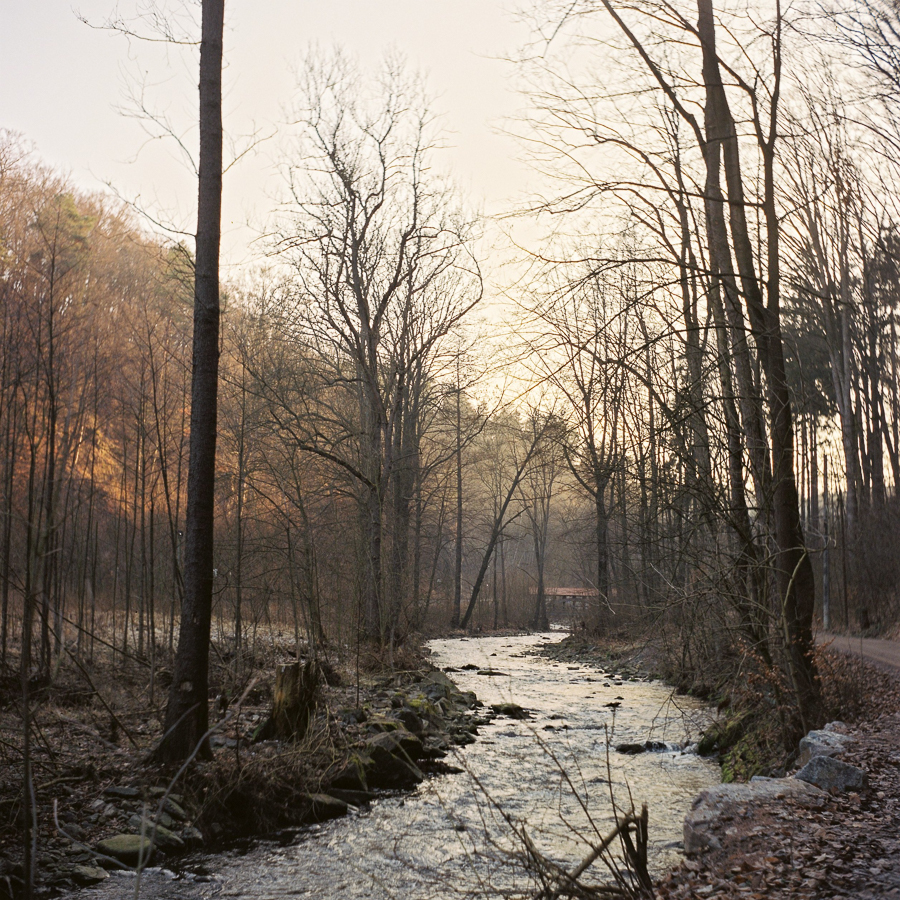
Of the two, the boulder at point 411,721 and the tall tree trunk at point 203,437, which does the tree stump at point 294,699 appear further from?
the boulder at point 411,721

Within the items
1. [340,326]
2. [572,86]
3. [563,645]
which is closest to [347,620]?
[340,326]

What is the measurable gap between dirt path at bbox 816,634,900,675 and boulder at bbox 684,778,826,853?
4710mm

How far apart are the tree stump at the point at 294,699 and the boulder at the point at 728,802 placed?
4.58m

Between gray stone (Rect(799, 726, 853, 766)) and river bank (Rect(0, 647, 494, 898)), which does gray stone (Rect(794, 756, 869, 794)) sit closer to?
gray stone (Rect(799, 726, 853, 766))

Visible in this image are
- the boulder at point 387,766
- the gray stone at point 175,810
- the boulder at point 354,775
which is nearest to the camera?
the gray stone at point 175,810

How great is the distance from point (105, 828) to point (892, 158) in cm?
1857

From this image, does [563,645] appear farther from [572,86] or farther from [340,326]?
[572,86]

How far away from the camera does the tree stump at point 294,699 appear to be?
9.02 m

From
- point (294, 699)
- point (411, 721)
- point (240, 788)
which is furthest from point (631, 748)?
point (240, 788)

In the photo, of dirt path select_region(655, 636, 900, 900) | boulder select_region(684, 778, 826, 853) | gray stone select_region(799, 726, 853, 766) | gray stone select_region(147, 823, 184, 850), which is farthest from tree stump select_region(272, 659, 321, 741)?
gray stone select_region(799, 726, 853, 766)

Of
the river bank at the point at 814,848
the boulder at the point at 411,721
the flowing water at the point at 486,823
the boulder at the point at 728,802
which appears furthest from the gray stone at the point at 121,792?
the boulder at the point at 728,802

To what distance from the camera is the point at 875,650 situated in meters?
15.0

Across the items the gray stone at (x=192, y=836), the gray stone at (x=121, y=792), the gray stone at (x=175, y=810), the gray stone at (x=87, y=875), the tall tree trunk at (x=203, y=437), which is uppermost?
the tall tree trunk at (x=203, y=437)

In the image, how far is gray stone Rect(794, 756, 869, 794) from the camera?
6.01 metres
